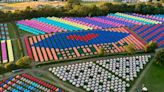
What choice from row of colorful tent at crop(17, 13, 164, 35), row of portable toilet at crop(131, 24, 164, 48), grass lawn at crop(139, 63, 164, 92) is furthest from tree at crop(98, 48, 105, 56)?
row of colorful tent at crop(17, 13, 164, 35)

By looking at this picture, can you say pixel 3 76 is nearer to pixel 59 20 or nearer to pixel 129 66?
pixel 129 66

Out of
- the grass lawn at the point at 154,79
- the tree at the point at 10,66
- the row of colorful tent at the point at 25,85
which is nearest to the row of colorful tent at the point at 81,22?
the tree at the point at 10,66

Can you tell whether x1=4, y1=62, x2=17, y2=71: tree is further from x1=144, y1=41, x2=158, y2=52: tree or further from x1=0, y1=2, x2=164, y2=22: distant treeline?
x1=144, y1=41, x2=158, y2=52: tree

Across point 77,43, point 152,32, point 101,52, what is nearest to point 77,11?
point 77,43

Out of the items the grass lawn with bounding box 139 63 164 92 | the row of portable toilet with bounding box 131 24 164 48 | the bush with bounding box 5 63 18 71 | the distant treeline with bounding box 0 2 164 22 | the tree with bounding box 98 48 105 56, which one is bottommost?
the grass lawn with bounding box 139 63 164 92

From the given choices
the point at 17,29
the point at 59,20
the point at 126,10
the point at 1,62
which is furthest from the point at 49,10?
the point at 1,62

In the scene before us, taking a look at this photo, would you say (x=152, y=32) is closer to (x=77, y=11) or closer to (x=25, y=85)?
(x=77, y=11)
